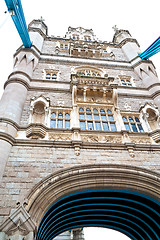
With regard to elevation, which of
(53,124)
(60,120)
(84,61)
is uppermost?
(84,61)

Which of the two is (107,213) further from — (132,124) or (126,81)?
(126,81)

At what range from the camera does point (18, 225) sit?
17.4ft

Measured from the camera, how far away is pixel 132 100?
11.5 metres

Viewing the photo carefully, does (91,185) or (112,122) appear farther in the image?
(112,122)

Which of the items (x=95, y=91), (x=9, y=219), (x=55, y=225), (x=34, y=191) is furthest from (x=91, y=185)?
(x=95, y=91)

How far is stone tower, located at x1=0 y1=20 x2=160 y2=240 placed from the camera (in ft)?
21.0

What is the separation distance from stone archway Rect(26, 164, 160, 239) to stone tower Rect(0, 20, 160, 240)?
34 millimetres

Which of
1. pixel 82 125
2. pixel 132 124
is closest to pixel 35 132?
pixel 82 125

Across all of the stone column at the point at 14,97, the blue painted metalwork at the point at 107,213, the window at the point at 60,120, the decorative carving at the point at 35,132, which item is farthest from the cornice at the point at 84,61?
the blue painted metalwork at the point at 107,213

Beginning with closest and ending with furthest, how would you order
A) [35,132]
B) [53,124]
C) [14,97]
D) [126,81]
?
1. [35,132]
2. [53,124]
3. [14,97]
4. [126,81]

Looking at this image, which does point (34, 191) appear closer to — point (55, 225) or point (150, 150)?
point (55, 225)

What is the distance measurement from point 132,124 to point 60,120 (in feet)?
12.0

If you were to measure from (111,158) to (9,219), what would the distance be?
420 cm

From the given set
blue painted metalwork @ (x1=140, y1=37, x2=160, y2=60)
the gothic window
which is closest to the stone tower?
the gothic window
